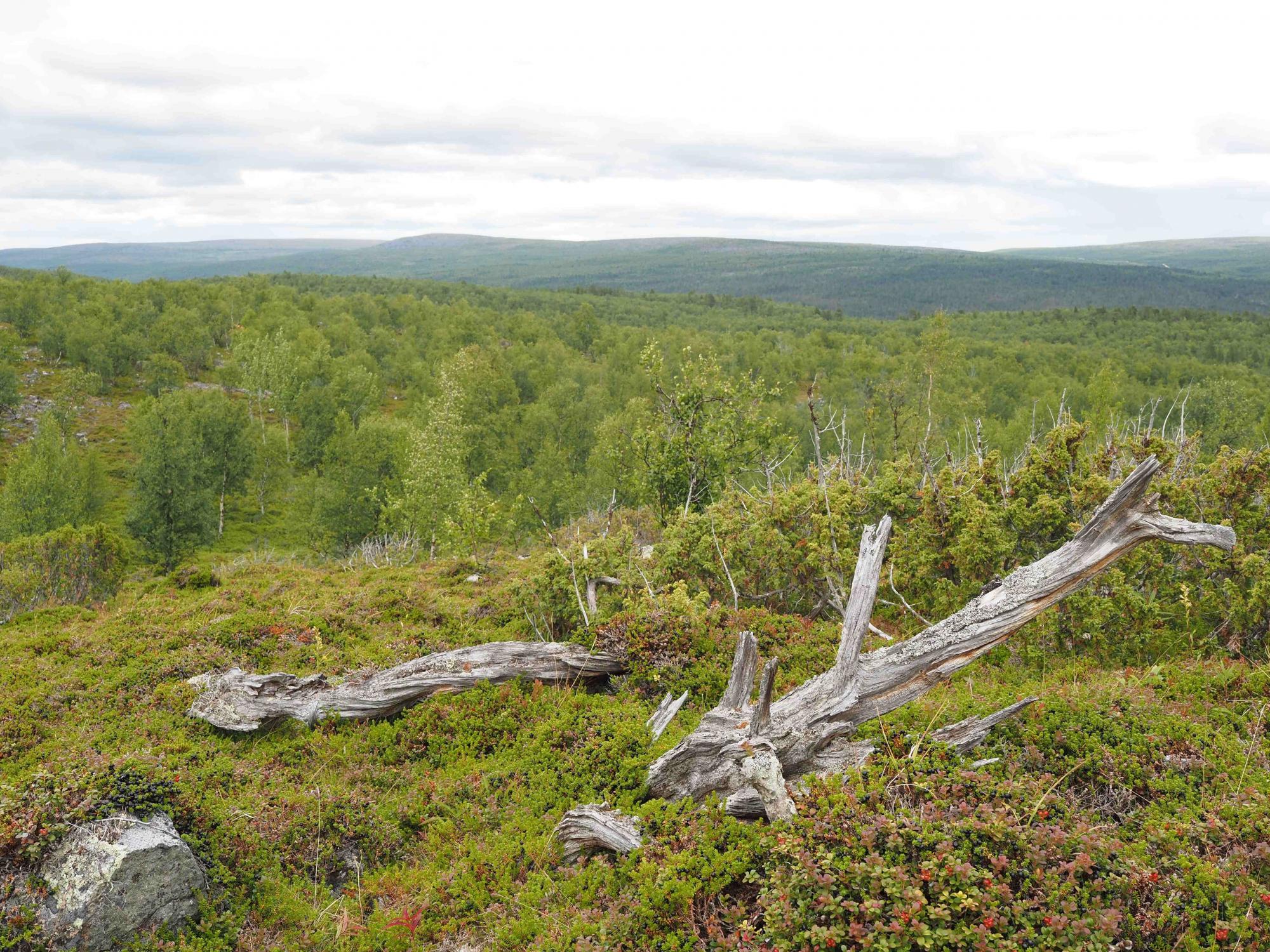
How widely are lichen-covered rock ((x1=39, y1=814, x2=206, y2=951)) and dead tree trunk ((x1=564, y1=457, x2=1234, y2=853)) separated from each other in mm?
4295

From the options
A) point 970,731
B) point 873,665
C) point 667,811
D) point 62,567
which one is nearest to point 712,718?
point 667,811

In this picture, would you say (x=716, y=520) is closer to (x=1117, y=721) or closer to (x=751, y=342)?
(x=1117, y=721)

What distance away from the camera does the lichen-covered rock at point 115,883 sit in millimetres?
5918

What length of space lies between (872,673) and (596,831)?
307 cm

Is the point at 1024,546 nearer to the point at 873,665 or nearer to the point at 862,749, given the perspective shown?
the point at 873,665

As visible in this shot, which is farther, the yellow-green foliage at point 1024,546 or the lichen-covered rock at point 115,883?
the yellow-green foliage at point 1024,546

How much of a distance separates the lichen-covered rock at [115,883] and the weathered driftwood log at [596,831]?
10.6 ft

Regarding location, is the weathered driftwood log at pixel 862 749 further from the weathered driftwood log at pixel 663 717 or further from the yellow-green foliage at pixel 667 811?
the weathered driftwood log at pixel 663 717

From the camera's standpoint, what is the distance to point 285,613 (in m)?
15.1

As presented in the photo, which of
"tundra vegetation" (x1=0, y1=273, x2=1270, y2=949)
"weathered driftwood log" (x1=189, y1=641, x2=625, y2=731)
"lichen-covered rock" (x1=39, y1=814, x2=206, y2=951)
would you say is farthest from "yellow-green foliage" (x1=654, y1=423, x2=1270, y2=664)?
"lichen-covered rock" (x1=39, y1=814, x2=206, y2=951)

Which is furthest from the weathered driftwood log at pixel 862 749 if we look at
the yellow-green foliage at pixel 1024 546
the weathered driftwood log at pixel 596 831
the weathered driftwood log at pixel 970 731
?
the yellow-green foliage at pixel 1024 546

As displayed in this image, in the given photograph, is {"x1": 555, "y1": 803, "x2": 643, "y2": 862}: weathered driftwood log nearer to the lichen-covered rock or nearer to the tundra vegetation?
the tundra vegetation

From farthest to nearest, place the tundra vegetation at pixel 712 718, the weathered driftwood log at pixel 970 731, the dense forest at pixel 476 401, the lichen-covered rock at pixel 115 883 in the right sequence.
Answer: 1. the dense forest at pixel 476 401
2. the weathered driftwood log at pixel 970 731
3. the lichen-covered rock at pixel 115 883
4. the tundra vegetation at pixel 712 718

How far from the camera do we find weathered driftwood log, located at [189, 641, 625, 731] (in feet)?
33.6
